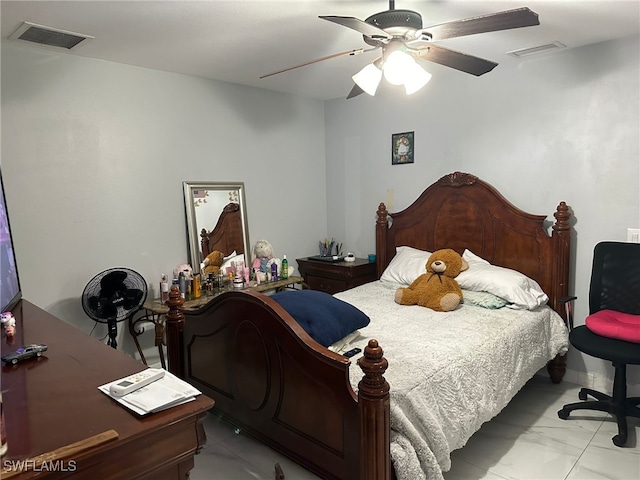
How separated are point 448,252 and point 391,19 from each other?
1864 mm

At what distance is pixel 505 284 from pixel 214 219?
233 centimetres

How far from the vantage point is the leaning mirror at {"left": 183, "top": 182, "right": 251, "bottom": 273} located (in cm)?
364

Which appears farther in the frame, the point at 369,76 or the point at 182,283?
the point at 182,283

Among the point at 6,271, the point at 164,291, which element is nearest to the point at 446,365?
the point at 6,271

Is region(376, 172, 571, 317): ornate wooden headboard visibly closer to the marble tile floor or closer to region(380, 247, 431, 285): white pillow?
region(380, 247, 431, 285): white pillow

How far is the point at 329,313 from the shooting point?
2.23 metres

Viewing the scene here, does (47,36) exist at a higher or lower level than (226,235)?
higher

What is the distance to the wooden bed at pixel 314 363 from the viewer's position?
5.43 feet

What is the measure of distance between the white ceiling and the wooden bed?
3.71ft

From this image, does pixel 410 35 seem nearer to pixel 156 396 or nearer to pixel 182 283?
pixel 156 396

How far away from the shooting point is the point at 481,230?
139 inches

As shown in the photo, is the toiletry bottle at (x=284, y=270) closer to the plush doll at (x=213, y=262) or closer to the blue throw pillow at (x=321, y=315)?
the plush doll at (x=213, y=262)

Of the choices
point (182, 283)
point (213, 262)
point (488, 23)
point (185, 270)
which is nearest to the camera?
point (488, 23)

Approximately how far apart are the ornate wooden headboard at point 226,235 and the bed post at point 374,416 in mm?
2409
